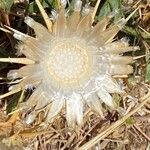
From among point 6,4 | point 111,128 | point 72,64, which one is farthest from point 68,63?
point 111,128

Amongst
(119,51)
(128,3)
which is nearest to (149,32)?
(128,3)

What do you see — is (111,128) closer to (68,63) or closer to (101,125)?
(101,125)

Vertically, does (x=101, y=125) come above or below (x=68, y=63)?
below

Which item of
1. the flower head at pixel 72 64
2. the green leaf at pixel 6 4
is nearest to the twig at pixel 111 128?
the flower head at pixel 72 64

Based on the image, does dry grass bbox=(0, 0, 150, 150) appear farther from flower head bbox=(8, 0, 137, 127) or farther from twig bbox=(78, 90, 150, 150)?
flower head bbox=(8, 0, 137, 127)

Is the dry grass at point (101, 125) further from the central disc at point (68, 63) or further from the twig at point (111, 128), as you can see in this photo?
the central disc at point (68, 63)
